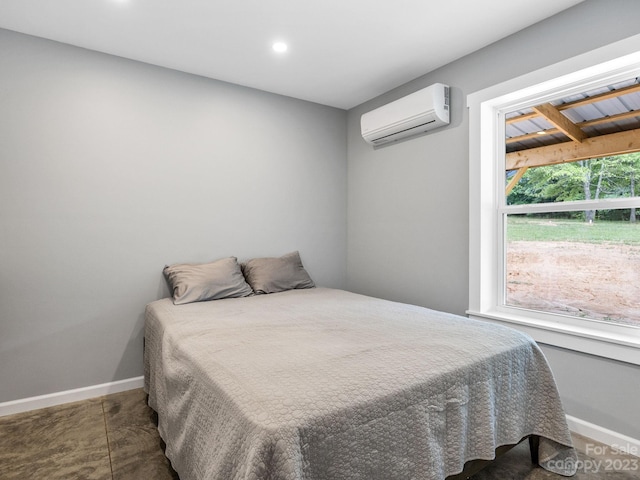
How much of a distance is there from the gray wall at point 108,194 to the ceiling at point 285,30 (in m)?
0.25

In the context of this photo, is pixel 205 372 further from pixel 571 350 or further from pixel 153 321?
pixel 571 350

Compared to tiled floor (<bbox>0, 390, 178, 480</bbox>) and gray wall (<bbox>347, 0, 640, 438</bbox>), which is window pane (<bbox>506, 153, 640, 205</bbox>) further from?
tiled floor (<bbox>0, 390, 178, 480</bbox>)

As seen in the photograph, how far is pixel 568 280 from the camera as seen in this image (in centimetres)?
236

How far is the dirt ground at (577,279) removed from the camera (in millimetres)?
2104

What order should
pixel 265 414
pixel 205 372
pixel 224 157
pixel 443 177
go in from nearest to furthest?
pixel 265 414 < pixel 205 372 < pixel 443 177 < pixel 224 157

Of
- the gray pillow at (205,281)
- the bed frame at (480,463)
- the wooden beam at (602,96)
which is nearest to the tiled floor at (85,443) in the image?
the gray pillow at (205,281)

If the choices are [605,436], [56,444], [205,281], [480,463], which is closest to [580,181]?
[605,436]

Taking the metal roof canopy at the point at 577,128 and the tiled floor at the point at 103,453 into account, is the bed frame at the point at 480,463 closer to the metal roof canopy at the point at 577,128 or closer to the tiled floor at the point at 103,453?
the tiled floor at the point at 103,453

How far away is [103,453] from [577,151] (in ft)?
10.7

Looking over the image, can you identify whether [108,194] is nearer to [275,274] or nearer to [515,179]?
[275,274]

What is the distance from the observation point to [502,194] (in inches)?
105

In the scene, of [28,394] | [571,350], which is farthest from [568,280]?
[28,394]

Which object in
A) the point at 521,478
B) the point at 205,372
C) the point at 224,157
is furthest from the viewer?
the point at 224,157

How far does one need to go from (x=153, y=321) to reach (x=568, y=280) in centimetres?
272
